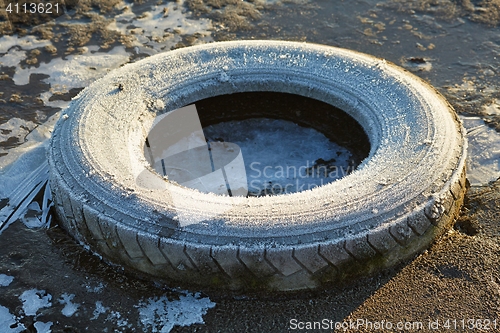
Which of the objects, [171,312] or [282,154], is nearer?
[171,312]

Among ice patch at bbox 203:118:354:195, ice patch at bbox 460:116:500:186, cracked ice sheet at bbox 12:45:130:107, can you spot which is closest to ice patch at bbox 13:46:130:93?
cracked ice sheet at bbox 12:45:130:107

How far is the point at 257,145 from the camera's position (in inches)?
145

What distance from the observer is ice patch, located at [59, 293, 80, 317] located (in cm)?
262

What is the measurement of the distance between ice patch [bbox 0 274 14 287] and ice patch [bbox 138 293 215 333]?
2.42 feet

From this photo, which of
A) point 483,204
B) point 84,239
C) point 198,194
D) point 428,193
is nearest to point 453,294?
point 428,193

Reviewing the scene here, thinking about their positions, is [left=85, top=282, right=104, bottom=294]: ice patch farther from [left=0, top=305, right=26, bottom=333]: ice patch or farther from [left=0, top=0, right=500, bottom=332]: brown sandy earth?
[left=0, top=305, right=26, bottom=333]: ice patch

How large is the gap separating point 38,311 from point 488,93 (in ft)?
11.3

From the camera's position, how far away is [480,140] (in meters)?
3.65

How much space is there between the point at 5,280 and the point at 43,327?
42 centimetres

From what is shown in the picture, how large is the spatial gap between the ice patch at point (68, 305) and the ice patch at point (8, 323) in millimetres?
200

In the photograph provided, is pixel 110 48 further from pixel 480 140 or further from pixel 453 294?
pixel 453 294

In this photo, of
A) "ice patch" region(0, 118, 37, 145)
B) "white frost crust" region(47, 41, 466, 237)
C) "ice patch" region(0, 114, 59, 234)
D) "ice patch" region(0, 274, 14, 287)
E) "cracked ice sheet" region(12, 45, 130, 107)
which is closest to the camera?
"white frost crust" region(47, 41, 466, 237)

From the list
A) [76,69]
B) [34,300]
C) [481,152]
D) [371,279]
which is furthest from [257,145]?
[76,69]

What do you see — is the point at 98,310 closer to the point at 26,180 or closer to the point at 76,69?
the point at 26,180
